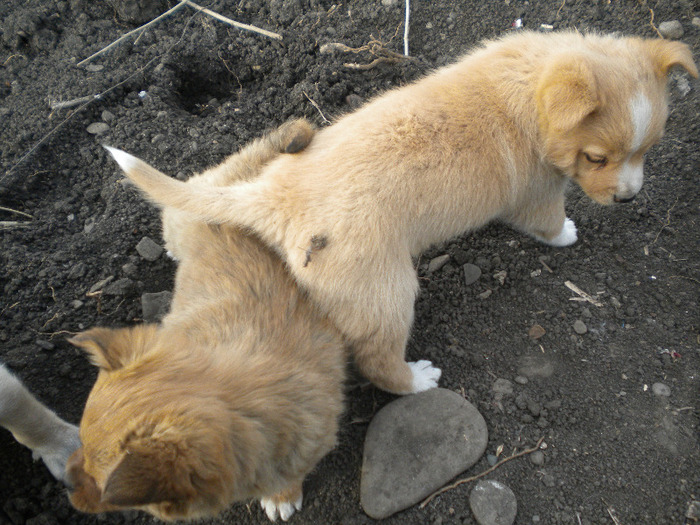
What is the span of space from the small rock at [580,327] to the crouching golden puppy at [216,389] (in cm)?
183

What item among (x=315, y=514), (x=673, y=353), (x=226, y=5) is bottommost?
(x=673, y=353)

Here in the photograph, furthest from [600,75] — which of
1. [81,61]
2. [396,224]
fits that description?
[81,61]

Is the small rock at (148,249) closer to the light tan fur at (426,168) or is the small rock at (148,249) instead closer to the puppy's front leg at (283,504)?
the light tan fur at (426,168)

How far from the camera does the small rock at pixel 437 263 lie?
3.92 m

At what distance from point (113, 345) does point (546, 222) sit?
305cm

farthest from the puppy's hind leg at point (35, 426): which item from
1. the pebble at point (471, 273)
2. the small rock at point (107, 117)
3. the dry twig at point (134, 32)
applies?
the dry twig at point (134, 32)

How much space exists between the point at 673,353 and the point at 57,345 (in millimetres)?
4413

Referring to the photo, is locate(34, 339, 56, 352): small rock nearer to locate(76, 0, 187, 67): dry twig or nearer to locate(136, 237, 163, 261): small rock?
locate(136, 237, 163, 261): small rock

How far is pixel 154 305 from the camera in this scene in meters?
3.66

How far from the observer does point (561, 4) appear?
4883mm

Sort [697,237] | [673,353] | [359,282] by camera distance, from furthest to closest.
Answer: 1. [697,237]
2. [673,353]
3. [359,282]

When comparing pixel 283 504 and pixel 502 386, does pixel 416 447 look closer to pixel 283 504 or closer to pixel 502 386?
pixel 502 386

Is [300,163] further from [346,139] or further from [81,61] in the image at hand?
[81,61]

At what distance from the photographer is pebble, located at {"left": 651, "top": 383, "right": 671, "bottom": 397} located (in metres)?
3.11
